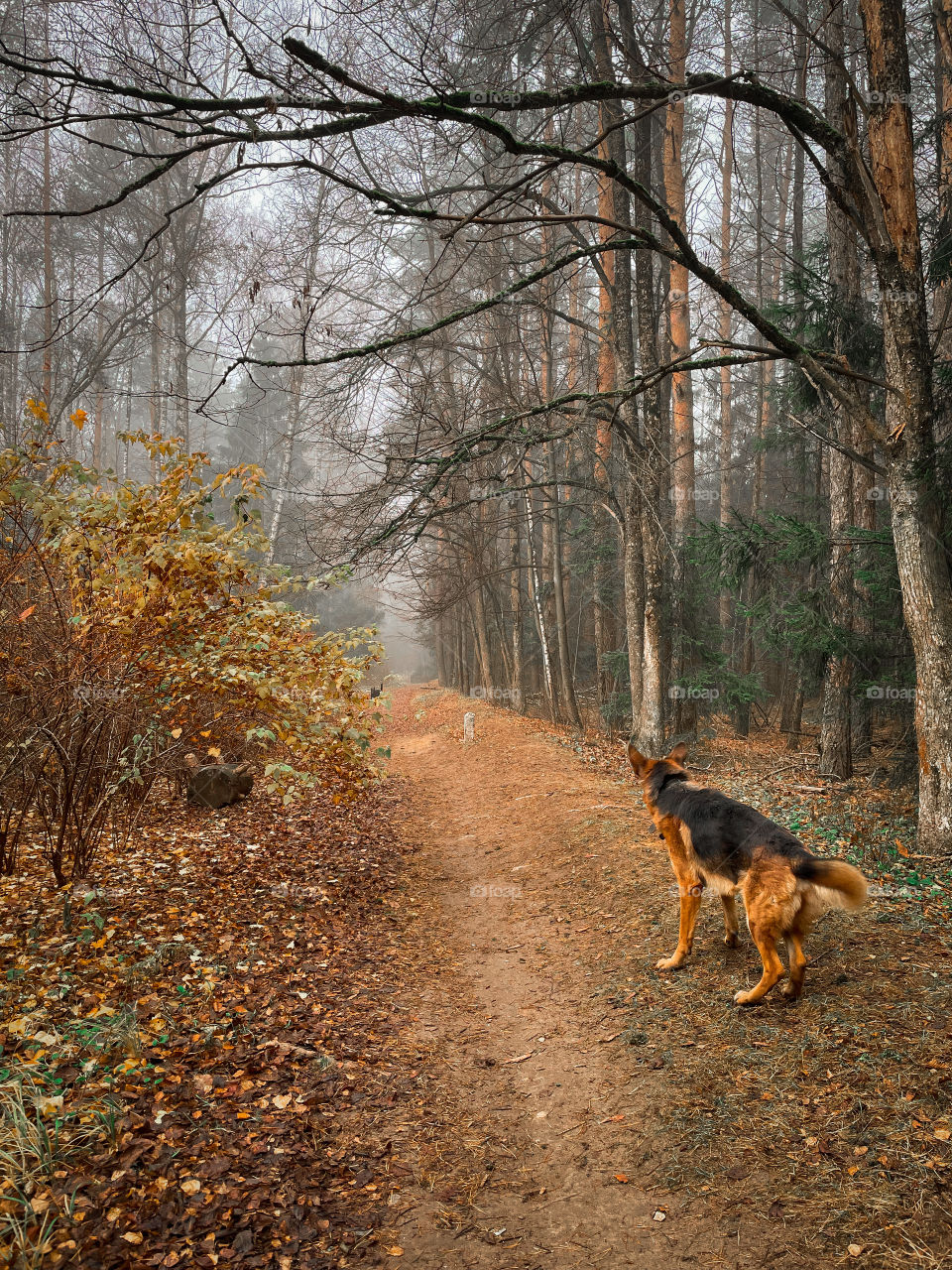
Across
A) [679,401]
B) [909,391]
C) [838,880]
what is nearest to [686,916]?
[838,880]

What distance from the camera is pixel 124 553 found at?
238 inches

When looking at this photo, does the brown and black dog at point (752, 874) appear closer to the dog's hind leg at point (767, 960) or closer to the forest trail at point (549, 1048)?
the dog's hind leg at point (767, 960)

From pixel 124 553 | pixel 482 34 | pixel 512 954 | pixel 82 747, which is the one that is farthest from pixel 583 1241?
pixel 482 34

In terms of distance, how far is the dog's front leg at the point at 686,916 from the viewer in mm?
5047

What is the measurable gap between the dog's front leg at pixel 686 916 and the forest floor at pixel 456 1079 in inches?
4.3

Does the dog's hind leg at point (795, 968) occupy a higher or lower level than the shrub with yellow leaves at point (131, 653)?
lower

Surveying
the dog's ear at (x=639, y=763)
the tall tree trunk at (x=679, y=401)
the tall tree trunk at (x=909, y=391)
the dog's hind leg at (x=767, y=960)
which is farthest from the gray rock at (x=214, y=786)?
the tall tree trunk at (x=679, y=401)

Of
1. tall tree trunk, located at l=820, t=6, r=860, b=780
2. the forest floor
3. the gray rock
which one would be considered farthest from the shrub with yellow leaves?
tall tree trunk, located at l=820, t=6, r=860, b=780

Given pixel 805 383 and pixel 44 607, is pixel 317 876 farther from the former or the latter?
pixel 805 383

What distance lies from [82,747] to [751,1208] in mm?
5250

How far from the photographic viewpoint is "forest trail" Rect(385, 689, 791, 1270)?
310 centimetres

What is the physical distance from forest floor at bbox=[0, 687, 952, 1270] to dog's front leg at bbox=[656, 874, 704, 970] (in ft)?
0.36

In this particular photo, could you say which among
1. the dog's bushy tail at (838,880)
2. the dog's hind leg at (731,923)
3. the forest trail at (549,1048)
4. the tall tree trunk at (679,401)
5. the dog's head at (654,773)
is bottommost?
the forest trail at (549,1048)

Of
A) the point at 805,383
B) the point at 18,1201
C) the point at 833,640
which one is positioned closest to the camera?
the point at 18,1201
